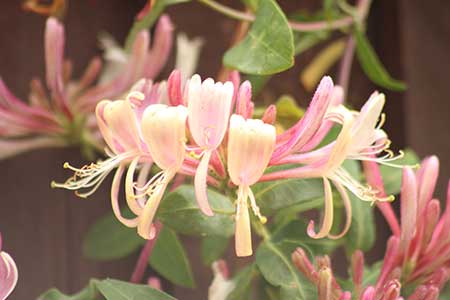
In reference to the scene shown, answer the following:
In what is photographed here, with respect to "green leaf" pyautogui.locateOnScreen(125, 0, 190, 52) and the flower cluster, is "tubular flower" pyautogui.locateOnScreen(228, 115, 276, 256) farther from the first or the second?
"green leaf" pyautogui.locateOnScreen(125, 0, 190, 52)

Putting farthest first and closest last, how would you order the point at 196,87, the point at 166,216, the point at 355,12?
the point at 355,12, the point at 166,216, the point at 196,87

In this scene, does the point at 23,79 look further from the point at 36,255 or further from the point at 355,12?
the point at 355,12

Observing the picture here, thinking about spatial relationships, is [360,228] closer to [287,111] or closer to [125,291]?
[287,111]

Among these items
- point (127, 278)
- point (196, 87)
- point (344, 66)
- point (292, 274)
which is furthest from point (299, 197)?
point (127, 278)

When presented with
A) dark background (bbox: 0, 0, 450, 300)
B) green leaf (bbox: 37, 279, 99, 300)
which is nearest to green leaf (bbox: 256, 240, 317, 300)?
green leaf (bbox: 37, 279, 99, 300)

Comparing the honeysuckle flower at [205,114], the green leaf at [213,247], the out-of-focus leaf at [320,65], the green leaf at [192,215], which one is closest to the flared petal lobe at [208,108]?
the honeysuckle flower at [205,114]
